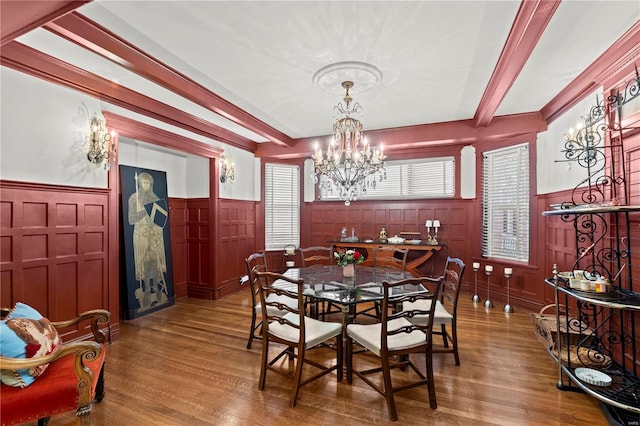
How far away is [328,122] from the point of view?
Answer: 15.4 feet

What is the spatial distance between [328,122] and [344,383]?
3573 mm

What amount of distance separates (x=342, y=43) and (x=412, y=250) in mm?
3783

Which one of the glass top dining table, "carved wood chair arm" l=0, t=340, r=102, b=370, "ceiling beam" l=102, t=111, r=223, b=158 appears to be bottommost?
"carved wood chair arm" l=0, t=340, r=102, b=370

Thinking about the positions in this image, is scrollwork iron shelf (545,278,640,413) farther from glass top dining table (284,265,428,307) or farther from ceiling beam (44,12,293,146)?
ceiling beam (44,12,293,146)

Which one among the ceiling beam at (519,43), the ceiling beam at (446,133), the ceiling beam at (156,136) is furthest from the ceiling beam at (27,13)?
the ceiling beam at (446,133)

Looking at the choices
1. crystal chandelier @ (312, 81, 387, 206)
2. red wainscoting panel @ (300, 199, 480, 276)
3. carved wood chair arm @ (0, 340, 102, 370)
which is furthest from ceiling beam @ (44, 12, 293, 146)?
red wainscoting panel @ (300, 199, 480, 276)

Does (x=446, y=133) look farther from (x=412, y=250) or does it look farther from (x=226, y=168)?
(x=226, y=168)

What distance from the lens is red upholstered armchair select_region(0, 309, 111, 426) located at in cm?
161

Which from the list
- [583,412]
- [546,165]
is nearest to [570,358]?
[583,412]

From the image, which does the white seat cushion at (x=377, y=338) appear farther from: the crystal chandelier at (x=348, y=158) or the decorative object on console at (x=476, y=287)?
the decorative object on console at (x=476, y=287)

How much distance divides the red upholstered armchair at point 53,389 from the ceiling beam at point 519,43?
140 inches

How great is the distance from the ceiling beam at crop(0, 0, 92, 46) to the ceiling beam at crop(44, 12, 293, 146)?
0.27m

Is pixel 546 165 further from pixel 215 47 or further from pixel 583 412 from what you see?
pixel 215 47

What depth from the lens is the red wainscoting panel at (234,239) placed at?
204 inches
